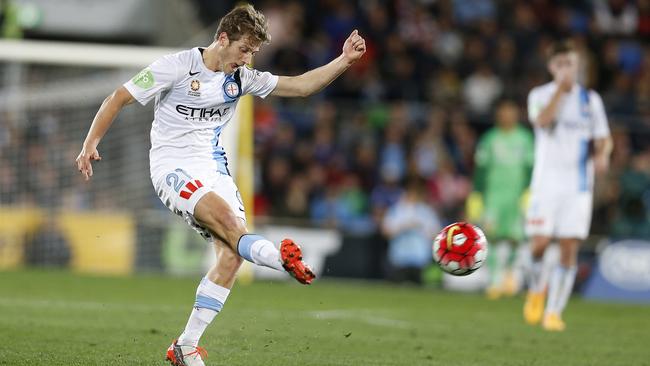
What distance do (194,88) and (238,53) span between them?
35cm

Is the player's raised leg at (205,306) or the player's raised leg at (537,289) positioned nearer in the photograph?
the player's raised leg at (205,306)

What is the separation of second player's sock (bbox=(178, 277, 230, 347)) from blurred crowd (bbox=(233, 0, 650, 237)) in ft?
33.3

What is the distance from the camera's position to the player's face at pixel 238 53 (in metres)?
7.11

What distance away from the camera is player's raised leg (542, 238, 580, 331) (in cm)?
1116

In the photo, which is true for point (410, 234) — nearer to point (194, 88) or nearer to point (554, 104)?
point (554, 104)

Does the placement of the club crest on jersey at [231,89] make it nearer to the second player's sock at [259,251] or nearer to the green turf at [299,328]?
the second player's sock at [259,251]

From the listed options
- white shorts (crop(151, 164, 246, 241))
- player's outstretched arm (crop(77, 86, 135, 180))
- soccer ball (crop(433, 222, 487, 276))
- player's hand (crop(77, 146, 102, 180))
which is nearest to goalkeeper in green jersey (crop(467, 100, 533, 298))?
soccer ball (crop(433, 222, 487, 276))

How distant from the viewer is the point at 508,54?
2080 cm

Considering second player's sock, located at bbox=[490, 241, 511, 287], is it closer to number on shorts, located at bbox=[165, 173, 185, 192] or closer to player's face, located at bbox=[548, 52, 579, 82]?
player's face, located at bbox=[548, 52, 579, 82]

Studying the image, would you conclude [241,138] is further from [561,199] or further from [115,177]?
[561,199]

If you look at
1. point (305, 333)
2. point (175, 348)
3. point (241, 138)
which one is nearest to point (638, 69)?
point (241, 138)

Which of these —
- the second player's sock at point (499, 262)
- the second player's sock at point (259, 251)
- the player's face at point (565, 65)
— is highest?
the player's face at point (565, 65)

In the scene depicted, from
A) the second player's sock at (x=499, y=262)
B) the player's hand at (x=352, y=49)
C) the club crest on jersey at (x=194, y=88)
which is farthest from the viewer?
the second player's sock at (x=499, y=262)

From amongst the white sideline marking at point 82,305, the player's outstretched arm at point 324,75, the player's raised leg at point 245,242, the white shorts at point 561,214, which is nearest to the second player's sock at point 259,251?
the player's raised leg at point 245,242
